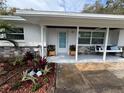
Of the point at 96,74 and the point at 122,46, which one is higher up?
the point at 122,46

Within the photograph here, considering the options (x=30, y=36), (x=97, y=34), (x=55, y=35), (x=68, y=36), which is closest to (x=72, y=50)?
(x=68, y=36)

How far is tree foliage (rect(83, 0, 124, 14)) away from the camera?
1780cm

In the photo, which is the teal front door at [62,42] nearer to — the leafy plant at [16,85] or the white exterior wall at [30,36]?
the white exterior wall at [30,36]

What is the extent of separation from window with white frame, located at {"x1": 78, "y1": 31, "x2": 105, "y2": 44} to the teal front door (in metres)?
1.30

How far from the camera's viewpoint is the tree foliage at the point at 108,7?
17797 millimetres

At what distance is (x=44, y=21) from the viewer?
6.49 metres

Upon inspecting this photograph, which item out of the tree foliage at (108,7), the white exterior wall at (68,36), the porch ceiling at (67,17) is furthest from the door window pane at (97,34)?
the tree foliage at (108,7)

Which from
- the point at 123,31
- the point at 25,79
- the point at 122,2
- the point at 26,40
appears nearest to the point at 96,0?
the point at 122,2

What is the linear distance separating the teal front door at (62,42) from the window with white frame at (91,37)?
51.1 inches

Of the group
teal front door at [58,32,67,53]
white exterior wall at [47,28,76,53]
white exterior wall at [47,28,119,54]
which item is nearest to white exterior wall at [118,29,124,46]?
white exterior wall at [47,28,119,54]

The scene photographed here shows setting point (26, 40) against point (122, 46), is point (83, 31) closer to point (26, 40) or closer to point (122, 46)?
point (122, 46)

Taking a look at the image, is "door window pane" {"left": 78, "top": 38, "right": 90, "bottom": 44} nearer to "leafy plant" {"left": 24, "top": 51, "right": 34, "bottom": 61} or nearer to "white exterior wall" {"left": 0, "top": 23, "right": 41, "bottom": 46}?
"white exterior wall" {"left": 0, "top": 23, "right": 41, "bottom": 46}

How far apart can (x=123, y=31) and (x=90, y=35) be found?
2753 mm

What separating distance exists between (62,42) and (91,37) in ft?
8.58
